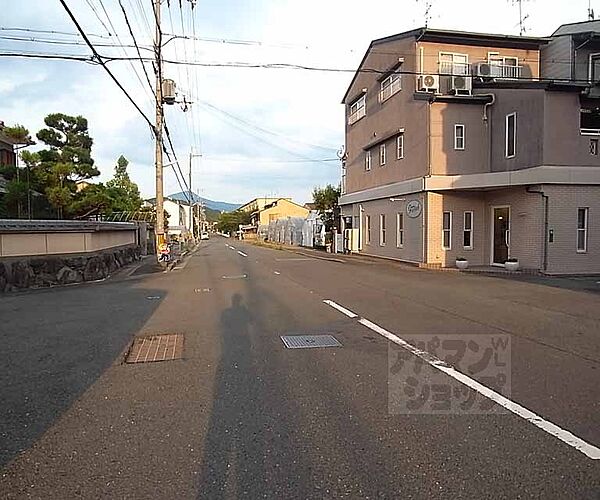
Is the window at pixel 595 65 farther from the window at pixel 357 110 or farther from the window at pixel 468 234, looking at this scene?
the window at pixel 357 110

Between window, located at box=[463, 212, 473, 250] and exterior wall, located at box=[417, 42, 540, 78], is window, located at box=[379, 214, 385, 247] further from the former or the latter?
exterior wall, located at box=[417, 42, 540, 78]

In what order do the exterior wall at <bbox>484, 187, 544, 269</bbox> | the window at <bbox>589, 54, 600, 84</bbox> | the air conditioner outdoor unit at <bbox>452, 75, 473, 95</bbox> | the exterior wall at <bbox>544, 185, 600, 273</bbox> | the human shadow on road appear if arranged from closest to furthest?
the human shadow on road → the exterior wall at <bbox>544, 185, 600, 273</bbox> → the exterior wall at <bbox>484, 187, 544, 269</bbox> → the air conditioner outdoor unit at <bbox>452, 75, 473, 95</bbox> → the window at <bbox>589, 54, 600, 84</bbox>

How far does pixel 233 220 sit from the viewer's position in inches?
5640

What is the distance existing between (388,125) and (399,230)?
5.38 metres

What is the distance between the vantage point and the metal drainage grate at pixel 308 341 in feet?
26.1

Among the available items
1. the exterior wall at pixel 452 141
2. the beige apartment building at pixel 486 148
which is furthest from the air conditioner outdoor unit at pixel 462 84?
the exterior wall at pixel 452 141

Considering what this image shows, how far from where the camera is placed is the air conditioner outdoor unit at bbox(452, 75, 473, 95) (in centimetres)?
2284

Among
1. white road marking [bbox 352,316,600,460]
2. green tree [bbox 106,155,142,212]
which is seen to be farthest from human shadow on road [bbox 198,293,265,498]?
green tree [bbox 106,155,142,212]

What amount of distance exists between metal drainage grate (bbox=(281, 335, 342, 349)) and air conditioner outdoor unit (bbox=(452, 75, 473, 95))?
1745cm

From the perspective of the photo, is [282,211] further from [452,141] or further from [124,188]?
[452,141]

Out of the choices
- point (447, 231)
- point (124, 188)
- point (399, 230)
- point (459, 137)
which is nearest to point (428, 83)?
A: point (459, 137)

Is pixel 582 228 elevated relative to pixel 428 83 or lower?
lower

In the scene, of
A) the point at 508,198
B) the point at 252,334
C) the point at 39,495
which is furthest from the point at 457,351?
the point at 508,198

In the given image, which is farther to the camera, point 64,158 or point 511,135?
point 64,158
